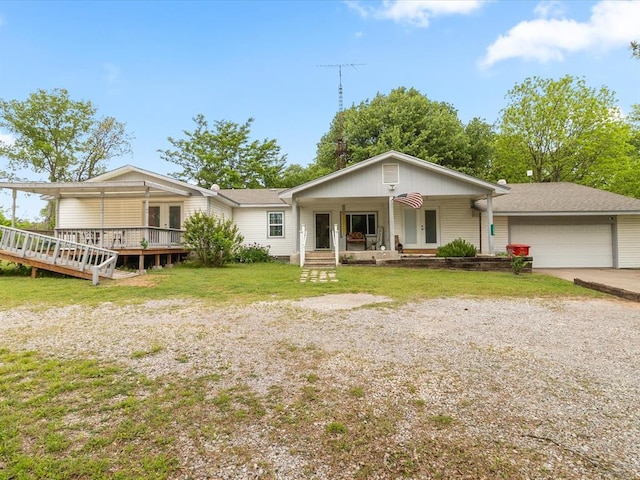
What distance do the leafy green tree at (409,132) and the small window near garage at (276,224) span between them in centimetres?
A: 989

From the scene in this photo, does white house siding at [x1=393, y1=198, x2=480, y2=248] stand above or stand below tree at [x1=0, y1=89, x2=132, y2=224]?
below

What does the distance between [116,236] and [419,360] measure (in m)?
11.7

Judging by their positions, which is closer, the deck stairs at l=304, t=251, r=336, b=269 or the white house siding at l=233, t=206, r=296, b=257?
the deck stairs at l=304, t=251, r=336, b=269

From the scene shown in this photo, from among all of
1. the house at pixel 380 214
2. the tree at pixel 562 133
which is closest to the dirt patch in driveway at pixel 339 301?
the house at pixel 380 214

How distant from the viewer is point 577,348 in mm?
3859

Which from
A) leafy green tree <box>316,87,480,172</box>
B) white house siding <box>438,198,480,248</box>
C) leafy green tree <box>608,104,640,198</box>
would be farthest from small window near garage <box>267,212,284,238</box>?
leafy green tree <box>608,104,640,198</box>

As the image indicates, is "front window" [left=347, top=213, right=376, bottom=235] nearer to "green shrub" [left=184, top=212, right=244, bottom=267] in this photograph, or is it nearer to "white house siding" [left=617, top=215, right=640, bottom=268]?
"green shrub" [left=184, top=212, right=244, bottom=267]

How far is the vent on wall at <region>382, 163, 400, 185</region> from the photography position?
44.6ft

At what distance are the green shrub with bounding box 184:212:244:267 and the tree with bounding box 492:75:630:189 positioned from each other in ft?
73.4

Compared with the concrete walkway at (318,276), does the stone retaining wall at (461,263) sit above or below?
above

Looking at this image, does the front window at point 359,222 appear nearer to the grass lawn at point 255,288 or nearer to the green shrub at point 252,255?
the green shrub at point 252,255

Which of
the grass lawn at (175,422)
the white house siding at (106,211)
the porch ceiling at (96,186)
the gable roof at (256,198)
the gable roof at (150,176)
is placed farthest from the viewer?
the gable roof at (256,198)

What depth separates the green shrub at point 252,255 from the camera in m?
14.9

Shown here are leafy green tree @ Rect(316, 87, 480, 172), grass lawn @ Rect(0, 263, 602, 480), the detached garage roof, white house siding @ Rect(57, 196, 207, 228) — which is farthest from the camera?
leafy green tree @ Rect(316, 87, 480, 172)
